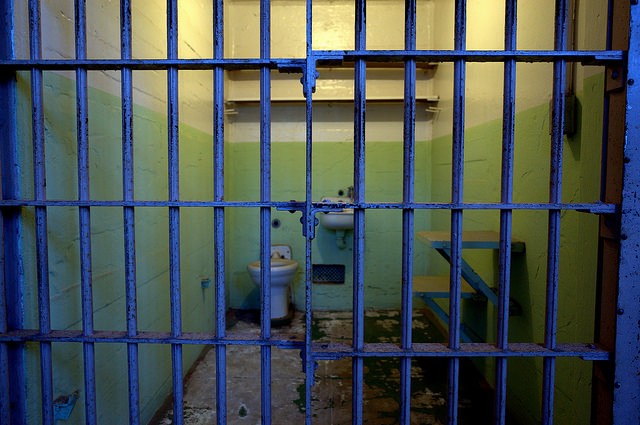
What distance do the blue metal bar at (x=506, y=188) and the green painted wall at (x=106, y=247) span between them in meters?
1.66

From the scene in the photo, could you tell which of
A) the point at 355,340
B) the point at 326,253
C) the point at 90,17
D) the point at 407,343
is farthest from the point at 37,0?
the point at 326,253

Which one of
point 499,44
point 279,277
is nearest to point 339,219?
point 279,277

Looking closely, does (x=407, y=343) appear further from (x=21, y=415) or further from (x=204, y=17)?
(x=204, y=17)

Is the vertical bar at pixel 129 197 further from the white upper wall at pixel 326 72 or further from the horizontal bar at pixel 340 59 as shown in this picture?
the white upper wall at pixel 326 72

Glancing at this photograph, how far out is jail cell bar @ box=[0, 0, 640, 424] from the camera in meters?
1.33

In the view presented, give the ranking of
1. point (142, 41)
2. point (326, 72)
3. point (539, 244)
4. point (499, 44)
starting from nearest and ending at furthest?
point (539, 244) → point (142, 41) → point (499, 44) → point (326, 72)

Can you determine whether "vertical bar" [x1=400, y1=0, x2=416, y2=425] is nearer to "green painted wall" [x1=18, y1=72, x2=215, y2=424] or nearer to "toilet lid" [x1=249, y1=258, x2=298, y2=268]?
"green painted wall" [x1=18, y1=72, x2=215, y2=424]

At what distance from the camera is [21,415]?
56.2 inches

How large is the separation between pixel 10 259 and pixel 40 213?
0.68ft

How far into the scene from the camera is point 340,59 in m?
1.36

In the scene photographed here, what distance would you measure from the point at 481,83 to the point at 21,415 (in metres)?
3.23

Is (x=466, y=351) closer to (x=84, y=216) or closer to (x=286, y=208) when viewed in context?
(x=286, y=208)

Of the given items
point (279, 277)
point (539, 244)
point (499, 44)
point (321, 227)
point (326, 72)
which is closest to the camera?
point (539, 244)

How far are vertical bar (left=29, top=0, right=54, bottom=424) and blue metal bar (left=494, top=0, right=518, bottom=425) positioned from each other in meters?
1.54
